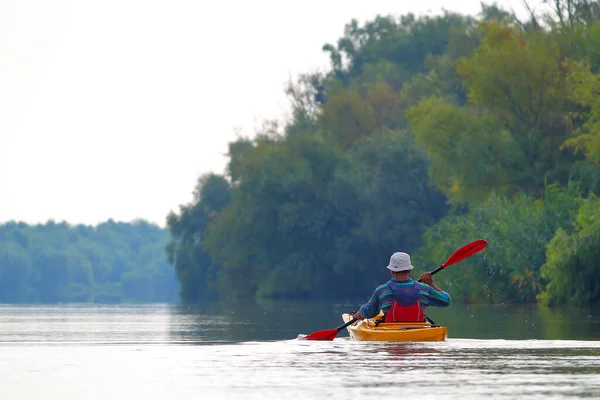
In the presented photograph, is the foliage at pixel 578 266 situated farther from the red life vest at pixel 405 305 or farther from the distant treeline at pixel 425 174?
the red life vest at pixel 405 305

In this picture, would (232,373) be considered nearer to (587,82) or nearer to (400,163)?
(587,82)

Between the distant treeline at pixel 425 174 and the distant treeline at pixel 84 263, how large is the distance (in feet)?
217

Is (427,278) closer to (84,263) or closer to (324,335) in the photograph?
(324,335)

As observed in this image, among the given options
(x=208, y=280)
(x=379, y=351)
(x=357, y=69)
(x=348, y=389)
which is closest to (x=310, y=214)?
(x=208, y=280)

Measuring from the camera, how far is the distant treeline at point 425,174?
37.7 m

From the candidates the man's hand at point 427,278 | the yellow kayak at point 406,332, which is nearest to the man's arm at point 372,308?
the yellow kayak at point 406,332

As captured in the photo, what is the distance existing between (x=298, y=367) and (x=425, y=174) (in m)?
44.2

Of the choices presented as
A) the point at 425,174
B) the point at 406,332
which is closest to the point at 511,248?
the point at 425,174

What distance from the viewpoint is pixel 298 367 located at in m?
12.5

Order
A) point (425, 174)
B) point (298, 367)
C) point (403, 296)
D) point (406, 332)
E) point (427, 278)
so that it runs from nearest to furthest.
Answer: point (298, 367) < point (406, 332) < point (403, 296) < point (427, 278) < point (425, 174)

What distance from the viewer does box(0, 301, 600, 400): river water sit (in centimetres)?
1030

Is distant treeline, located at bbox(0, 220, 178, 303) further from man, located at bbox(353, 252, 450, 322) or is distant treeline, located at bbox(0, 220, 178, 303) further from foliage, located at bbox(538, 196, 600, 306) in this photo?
man, located at bbox(353, 252, 450, 322)

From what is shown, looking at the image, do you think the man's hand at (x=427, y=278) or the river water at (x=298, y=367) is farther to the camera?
the man's hand at (x=427, y=278)

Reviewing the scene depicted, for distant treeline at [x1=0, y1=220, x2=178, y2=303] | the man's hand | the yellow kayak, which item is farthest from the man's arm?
distant treeline at [x1=0, y1=220, x2=178, y2=303]
